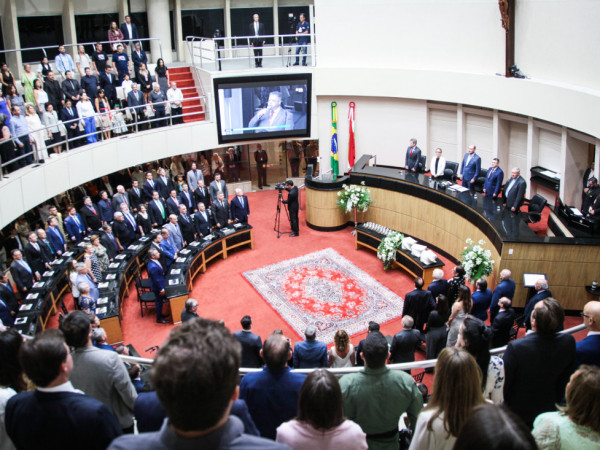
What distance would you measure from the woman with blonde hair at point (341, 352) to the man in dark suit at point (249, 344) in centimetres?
102

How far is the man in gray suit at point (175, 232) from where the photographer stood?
13.1 m

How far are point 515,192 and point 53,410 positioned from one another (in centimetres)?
1118

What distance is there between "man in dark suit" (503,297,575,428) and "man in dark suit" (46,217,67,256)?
10772 millimetres

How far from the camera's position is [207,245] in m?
13.6

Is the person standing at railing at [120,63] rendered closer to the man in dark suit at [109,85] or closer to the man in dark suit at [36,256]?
the man in dark suit at [109,85]

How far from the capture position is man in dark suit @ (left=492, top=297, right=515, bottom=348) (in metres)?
8.14

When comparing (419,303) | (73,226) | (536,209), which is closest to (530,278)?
(419,303)

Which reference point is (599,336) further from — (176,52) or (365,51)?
(176,52)

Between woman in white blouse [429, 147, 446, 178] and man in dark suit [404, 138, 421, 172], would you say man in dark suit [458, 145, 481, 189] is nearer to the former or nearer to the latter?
woman in white blouse [429, 147, 446, 178]

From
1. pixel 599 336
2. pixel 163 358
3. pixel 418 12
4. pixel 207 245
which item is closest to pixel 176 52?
pixel 418 12

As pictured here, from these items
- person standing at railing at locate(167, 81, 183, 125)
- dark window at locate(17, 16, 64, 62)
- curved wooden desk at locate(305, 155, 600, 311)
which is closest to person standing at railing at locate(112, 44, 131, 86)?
person standing at railing at locate(167, 81, 183, 125)

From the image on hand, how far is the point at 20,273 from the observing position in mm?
11203

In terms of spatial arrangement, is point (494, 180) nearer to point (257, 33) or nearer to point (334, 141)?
point (334, 141)

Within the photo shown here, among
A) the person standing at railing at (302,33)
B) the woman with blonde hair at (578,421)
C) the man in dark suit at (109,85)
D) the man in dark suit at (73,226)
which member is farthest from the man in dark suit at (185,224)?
the woman with blonde hair at (578,421)
